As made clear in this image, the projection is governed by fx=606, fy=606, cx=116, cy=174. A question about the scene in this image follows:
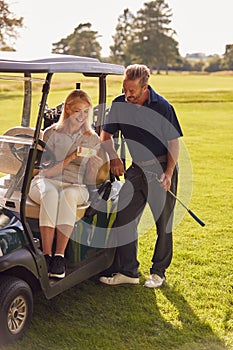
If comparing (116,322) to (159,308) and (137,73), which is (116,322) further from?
(137,73)

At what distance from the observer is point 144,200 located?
3.88m

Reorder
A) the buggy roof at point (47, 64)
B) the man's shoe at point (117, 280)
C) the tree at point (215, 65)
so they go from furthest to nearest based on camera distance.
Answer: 1. the tree at point (215, 65)
2. the man's shoe at point (117, 280)
3. the buggy roof at point (47, 64)

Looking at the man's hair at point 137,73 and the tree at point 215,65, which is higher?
the man's hair at point 137,73

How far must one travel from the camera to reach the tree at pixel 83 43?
230ft

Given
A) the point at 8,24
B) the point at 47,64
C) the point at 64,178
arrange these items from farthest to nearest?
Result: the point at 8,24, the point at 64,178, the point at 47,64

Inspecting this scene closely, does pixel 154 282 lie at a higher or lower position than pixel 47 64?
lower

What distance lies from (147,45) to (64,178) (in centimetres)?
7106

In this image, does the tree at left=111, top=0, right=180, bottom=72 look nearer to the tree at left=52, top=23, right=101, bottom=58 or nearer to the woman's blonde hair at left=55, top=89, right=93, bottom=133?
the tree at left=52, top=23, right=101, bottom=58

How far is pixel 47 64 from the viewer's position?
2.89m

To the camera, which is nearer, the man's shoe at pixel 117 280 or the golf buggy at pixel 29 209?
the golf buggy at pixel 29 209

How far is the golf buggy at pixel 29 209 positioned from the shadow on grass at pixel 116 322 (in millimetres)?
167

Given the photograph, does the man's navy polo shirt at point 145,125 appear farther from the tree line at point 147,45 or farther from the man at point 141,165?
the tree line at point 147,45

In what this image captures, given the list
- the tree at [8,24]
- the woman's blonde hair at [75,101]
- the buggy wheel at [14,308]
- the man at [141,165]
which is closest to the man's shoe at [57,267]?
the buggy wheel at [14,308]

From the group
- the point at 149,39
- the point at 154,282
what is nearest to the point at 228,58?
the point at 149,39
